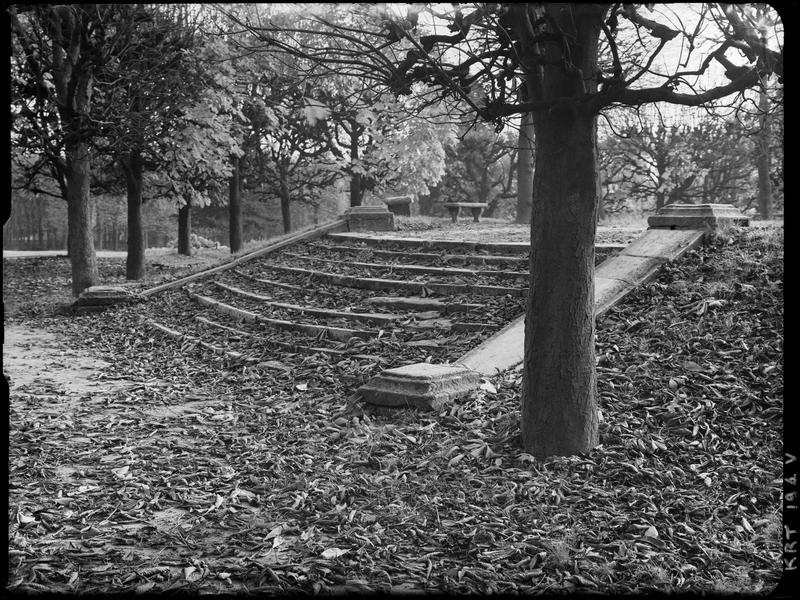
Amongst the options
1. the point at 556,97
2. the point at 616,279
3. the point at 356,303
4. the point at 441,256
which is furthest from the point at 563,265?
the point at 441,256

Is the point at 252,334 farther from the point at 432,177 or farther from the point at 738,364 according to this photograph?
the point at 432,177

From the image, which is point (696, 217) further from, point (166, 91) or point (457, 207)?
point (166, 91)

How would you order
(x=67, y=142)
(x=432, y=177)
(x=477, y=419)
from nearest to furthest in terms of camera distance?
(x=477, y=419)
(x=67, y=142)
(x=432, y=177)

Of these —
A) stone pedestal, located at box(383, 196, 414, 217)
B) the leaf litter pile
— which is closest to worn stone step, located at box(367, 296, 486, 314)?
A: the leaf litter pile

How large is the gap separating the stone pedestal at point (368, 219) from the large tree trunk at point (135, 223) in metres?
6.79

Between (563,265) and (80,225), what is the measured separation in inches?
510

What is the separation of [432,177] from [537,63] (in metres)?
20.4

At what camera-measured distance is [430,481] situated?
5.07m

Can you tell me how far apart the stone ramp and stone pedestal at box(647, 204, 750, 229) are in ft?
0.46

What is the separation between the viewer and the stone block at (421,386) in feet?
21.1

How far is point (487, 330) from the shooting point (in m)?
8.61

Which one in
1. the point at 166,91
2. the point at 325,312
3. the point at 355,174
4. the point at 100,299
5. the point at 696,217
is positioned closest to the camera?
the point at 696,217

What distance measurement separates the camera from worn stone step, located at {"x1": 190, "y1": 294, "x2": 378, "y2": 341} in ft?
30.7

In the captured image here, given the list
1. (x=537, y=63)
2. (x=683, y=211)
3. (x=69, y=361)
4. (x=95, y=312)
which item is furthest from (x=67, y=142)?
(x=537, y=63)
